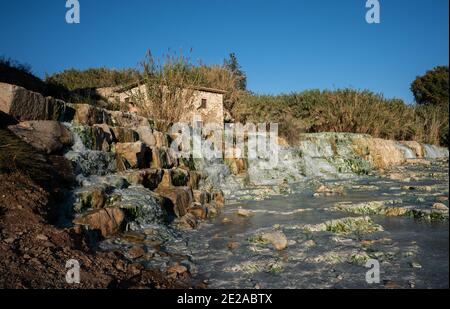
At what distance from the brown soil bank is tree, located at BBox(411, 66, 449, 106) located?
38.4 m

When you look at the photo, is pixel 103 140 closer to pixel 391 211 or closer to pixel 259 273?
pixel 259 273

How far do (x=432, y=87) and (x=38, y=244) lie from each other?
41994mm

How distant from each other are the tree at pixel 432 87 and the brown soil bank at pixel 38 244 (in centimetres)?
3844

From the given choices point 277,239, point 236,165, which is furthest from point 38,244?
point 236,165

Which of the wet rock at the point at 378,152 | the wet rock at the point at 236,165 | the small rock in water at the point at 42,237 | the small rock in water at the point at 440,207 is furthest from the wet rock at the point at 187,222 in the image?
the wet rock at the point at 378,152

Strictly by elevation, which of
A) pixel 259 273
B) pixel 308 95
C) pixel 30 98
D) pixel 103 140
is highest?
pixel 308 95

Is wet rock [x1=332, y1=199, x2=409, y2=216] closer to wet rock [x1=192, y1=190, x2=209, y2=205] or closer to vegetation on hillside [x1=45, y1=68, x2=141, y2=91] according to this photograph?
wet rock [x1=192, y1=190, x2=209, y2=205]

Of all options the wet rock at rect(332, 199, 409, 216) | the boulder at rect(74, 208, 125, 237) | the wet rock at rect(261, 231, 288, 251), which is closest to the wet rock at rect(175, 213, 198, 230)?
the boulder at rect(74, 208, 125, 237)

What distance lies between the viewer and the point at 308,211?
22.3 feet

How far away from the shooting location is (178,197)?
6586 mm

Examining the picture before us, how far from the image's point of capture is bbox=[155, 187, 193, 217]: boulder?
21.1ft

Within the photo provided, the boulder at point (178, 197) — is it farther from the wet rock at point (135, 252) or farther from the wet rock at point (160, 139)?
the wet rock at point (160, 139)
